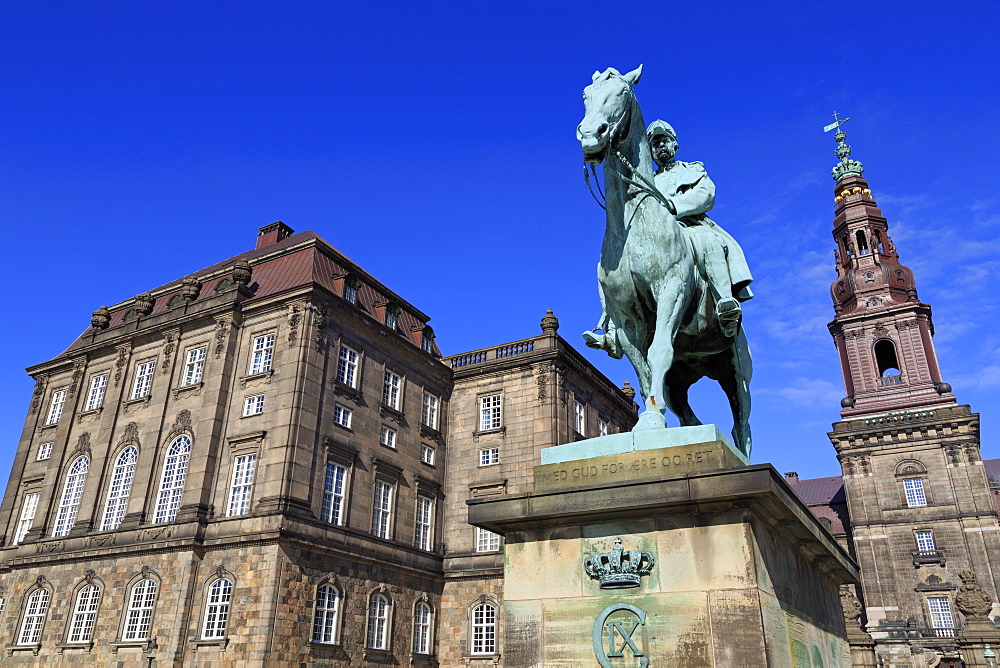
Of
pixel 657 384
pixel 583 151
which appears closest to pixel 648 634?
pixel 657 384

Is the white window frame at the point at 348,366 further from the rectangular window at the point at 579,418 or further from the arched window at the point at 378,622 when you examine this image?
the rectangular window at the point at 579,418

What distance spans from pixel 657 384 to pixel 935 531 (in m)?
54.3

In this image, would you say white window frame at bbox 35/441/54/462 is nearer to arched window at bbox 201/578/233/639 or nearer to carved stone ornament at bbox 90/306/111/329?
carved stone ornament at bbox 90/306/111/329

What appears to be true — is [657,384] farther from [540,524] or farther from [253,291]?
[253,291]

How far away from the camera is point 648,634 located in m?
5.44

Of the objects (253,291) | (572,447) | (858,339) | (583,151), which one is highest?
(858,339)

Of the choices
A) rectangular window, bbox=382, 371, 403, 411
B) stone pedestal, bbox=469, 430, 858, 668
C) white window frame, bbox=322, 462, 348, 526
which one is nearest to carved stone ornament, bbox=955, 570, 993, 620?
white window frame, bbox=322, 462, 348, 526

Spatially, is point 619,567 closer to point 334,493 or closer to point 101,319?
point 334,493

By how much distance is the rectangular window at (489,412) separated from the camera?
38.5 metres

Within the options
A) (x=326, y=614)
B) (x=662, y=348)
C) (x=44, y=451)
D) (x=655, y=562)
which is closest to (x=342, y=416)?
(x=326, y=614)

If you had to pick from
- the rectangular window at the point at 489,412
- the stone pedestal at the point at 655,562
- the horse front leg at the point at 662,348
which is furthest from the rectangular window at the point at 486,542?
the horse front leg at the point at 662,348

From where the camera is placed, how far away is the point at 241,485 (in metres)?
28.9

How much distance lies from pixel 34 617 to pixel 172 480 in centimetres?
900

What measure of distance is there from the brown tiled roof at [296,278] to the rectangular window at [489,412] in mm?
4880
